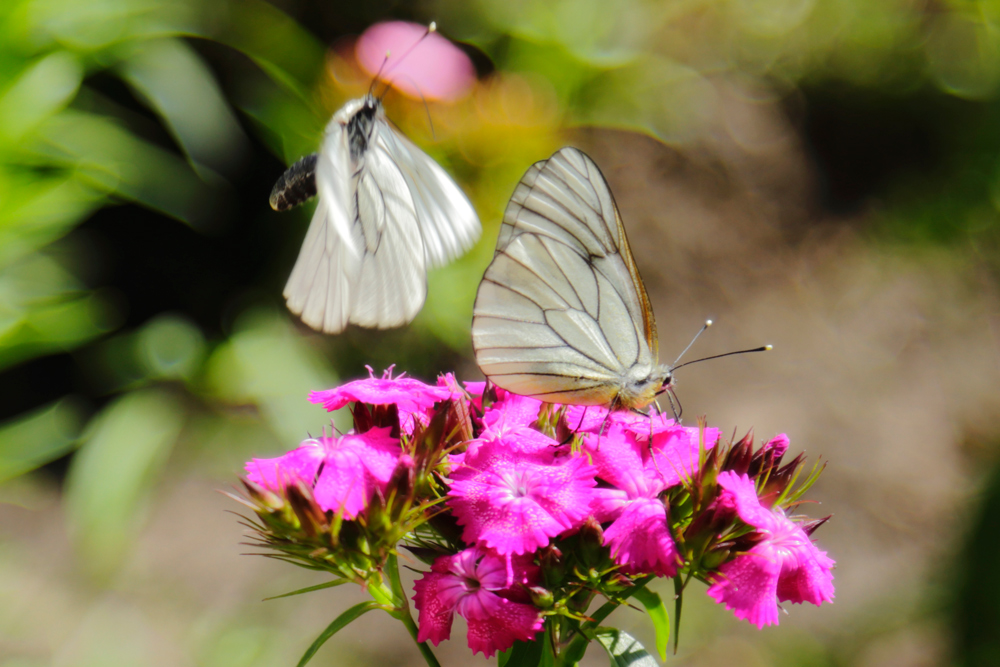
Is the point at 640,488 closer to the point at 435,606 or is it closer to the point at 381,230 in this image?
the point at 435,606

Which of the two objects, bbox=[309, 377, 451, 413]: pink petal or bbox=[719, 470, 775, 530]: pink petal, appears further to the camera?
bbox=[309, 377, 451, 413]: pink petal

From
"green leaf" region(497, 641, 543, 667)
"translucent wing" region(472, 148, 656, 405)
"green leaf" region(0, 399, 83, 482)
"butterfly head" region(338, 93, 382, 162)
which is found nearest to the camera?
"green leaf" region(497, 641, 543, 667)

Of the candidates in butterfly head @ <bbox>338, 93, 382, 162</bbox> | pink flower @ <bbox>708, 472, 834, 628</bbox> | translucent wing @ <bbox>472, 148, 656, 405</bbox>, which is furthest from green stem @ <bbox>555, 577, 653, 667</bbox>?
butterfly head @ <bbox>338, 93, 382, 162</bbox>

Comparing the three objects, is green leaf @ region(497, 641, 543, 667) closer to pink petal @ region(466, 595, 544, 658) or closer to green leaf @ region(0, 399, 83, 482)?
pink petal @ region(466, 595, 544, 658)

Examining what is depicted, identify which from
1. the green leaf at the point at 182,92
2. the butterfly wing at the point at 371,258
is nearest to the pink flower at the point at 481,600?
the butterfly wing at the point at 371,258

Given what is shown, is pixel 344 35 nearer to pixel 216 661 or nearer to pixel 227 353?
pixel 227 353

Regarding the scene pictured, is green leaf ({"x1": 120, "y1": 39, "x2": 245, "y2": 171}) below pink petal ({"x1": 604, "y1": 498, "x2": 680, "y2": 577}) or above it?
below

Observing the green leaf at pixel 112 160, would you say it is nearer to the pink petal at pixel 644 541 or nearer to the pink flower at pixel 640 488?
the pink flower at pixel 640 488
